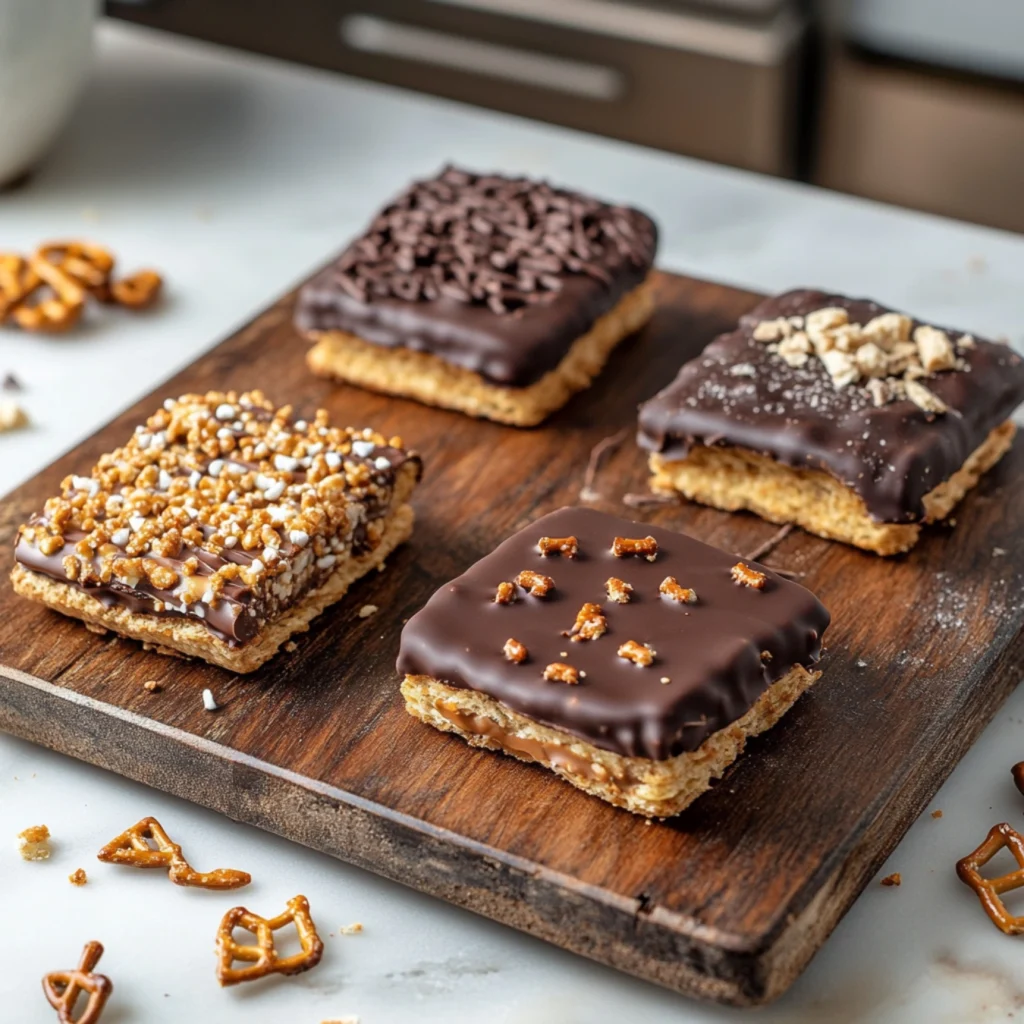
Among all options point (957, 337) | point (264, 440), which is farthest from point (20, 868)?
point (957, 337)

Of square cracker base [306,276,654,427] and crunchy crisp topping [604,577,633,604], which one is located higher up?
crunchy crisp topping [604,577,633,604]

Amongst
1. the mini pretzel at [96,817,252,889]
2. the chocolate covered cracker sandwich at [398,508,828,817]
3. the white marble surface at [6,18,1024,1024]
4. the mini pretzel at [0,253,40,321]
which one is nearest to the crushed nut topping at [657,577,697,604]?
the chocolate covered cracker sandwich at [398,508,828,817]

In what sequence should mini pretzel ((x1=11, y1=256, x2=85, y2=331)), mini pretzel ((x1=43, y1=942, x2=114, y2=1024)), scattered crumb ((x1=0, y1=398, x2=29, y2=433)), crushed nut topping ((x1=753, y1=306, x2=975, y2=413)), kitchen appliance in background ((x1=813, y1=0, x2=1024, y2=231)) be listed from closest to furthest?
mini pretzel ((x1=43, y1=942, x2=114, y2=1024))
crushed nut topping ((x1=753, y1=306, x2=975, y2=413))
scattered crumb ((x1=0, y1=398, x2=29, y2=433))
mini pretzel ((x1=11, y1=256, x2=85, y2=331))
kitchen appliance in background ((x1=813, y1=0, x2=1024, y2=231))

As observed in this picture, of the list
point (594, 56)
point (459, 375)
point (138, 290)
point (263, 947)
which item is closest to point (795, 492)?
point (459, 375)

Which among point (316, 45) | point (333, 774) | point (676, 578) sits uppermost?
point (676, 578)

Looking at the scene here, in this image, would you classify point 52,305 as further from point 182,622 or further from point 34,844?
point 34,844

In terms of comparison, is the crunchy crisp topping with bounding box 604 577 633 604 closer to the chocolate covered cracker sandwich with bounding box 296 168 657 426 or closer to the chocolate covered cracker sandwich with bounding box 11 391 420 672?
the chocolate covered cracker sandwich with bounding box 11 391 420 672

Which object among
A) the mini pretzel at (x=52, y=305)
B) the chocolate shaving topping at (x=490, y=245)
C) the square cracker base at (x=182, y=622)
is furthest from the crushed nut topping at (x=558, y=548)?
the mini pretzel at (x=52, y=305)

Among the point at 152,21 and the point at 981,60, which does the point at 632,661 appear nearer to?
the point at 981,60
